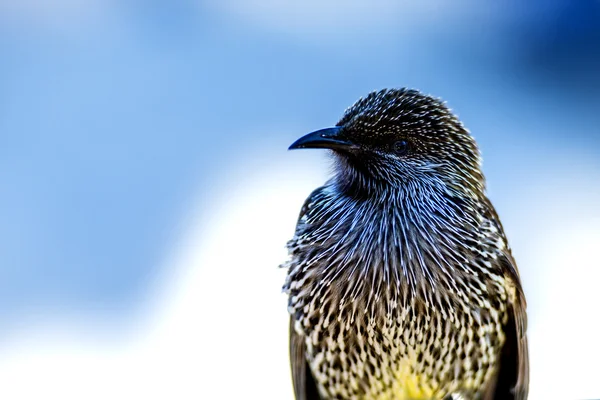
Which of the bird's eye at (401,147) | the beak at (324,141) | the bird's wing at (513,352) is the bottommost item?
the bird's wing at (513,352)

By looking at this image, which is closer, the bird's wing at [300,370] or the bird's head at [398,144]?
the bird's head at [398,144]

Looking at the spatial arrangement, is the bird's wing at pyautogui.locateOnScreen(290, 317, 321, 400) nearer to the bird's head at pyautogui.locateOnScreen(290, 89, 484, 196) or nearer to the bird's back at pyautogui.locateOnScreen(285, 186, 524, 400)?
the bird's back at pyautogui.locateOnScreen(285, 186, 524, 400)

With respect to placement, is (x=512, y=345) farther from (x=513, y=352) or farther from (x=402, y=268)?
(x=402, y=268)

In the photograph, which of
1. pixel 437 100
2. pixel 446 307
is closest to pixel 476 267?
pixel 446 307

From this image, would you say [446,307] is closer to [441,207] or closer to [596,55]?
[441,207]

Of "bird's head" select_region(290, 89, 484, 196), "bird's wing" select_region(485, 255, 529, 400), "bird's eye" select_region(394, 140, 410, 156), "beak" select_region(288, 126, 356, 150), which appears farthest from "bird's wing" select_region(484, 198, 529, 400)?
"beak" select_region(288, 126, 356, 150)

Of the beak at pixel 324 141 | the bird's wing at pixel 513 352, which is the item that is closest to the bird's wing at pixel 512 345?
the bird's wing at pixel 513 352

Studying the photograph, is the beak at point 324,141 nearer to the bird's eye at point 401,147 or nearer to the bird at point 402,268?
the bird at point 402,268
